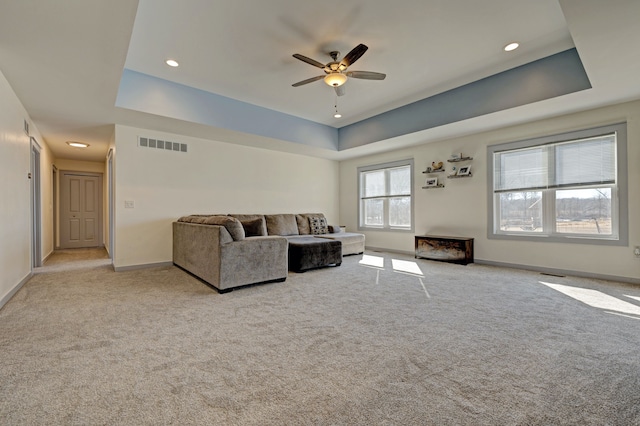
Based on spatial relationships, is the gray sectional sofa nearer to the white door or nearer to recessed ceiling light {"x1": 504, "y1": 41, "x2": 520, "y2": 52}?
recessed ceiling light {"x1": 504, "y1": 41, "x2": 520, "y2": 52}

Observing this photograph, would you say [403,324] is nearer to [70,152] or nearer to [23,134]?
[23,134]

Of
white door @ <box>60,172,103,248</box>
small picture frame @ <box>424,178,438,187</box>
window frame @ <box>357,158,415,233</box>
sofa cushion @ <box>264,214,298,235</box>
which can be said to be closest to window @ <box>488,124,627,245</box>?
small picture frame @ <box>424,178,438,187</box>

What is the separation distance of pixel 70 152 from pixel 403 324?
8.24 meters

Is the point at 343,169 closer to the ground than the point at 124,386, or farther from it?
farther from it

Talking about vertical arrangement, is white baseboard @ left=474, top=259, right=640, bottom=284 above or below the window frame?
below

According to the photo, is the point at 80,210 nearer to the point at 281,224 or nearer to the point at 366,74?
the point at 281,224

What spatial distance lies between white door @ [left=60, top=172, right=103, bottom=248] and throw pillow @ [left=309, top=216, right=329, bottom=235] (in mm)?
6266

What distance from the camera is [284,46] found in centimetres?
339

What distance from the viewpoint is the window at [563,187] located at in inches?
160

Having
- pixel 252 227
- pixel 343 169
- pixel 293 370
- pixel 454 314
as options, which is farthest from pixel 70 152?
pixel 454 314

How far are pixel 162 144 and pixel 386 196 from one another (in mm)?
4905

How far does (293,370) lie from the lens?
5.84 ft

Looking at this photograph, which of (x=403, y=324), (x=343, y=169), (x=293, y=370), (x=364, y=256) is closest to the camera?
(x=293, y=370)

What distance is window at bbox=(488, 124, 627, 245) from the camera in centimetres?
407
